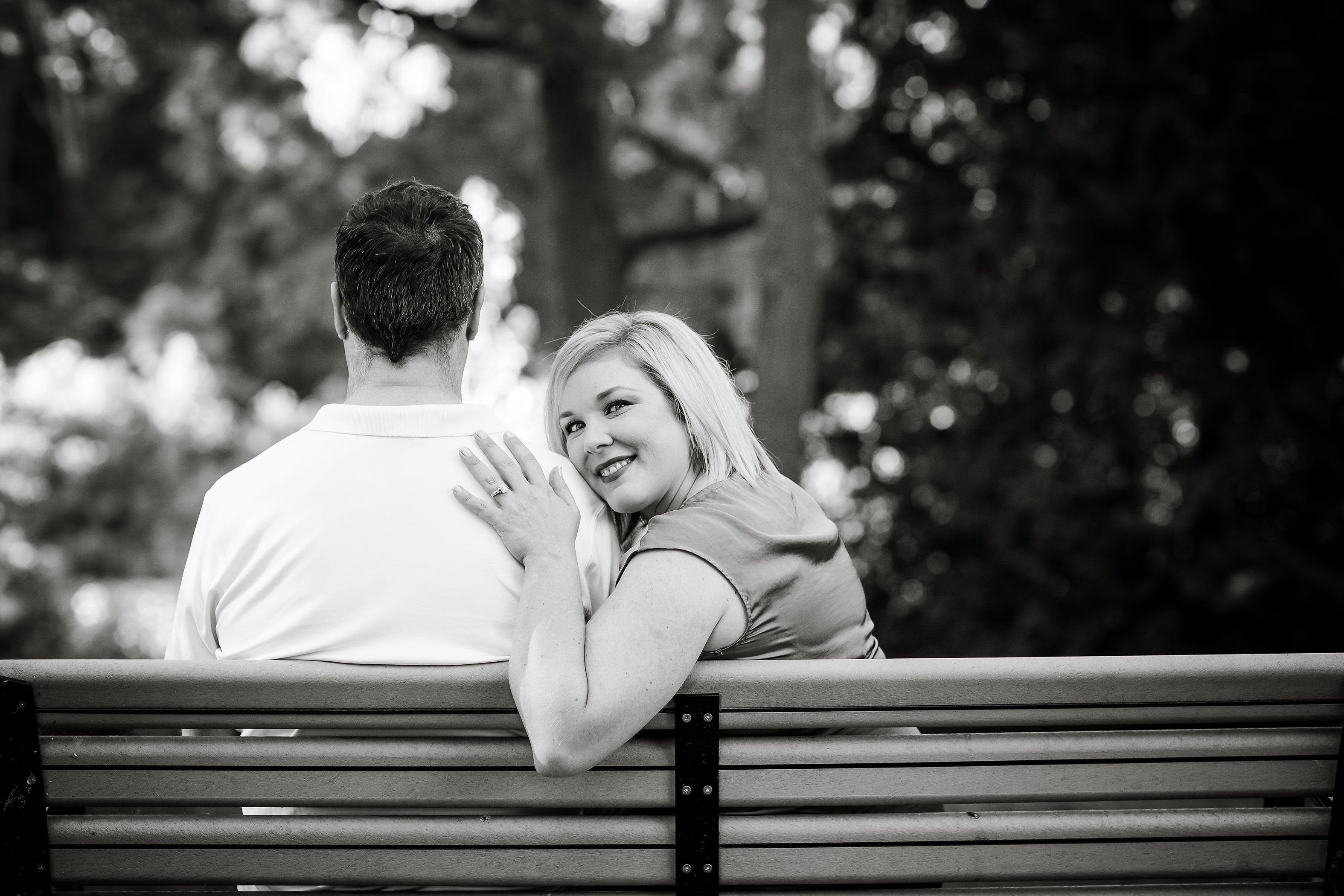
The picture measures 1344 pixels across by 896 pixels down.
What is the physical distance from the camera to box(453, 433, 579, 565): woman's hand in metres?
2.10

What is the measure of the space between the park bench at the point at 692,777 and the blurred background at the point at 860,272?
7.76ft

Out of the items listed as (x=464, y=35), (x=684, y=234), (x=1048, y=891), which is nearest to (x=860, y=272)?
(x=684, y=234)

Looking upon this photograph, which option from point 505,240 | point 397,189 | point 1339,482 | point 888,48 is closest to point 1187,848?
point 397,189

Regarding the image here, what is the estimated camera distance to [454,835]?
206 centimetres

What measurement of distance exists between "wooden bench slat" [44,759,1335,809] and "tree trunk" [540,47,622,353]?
6.67m

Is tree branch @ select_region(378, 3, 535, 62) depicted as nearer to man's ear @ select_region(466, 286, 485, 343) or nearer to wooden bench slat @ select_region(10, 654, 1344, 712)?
man's ear @ select_region(466, 286, 485, 343)

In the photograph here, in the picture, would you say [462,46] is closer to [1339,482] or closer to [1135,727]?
[1339,482]

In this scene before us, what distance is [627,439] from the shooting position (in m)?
2.38

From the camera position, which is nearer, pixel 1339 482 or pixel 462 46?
pixel 1339 482

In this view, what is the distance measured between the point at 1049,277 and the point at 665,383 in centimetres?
603

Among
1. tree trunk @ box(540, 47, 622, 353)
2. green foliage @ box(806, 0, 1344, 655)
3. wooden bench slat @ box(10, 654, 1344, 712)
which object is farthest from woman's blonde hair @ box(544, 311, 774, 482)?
tree trunk @ box(540, 47, 622, 353)

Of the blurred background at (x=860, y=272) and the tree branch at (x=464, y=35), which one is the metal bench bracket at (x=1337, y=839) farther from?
the tree branch at (x=464, y=35)

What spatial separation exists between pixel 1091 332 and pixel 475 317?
6.03 m

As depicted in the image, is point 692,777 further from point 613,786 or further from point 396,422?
point 396,422
